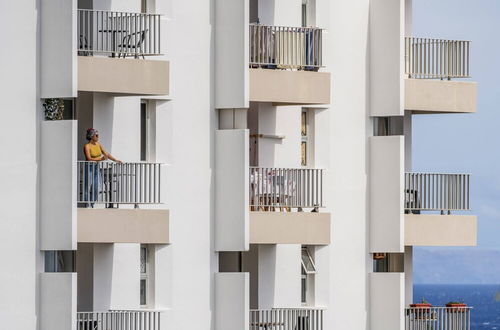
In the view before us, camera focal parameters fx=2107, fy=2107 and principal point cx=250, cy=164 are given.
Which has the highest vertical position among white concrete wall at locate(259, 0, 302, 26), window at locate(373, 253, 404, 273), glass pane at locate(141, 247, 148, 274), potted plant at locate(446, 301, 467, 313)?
white concrete wall at locate(259, 0, 302, 26)

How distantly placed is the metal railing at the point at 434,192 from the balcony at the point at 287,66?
4.07 m

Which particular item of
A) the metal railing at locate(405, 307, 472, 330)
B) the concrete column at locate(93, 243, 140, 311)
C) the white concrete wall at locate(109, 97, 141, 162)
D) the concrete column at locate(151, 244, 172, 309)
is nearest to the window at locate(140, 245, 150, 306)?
the concrete column at locate(151, 244, 172, 309)

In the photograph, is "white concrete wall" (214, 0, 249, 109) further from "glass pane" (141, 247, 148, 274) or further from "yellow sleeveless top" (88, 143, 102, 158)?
"yellow sleeveless top" (88, 143, 102, 158)

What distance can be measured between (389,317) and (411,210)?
2.90 meters

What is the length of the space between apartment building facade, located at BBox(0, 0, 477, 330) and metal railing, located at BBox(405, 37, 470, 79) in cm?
5

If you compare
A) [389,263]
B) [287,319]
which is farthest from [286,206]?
[389,263]

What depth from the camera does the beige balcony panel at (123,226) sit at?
44594mm

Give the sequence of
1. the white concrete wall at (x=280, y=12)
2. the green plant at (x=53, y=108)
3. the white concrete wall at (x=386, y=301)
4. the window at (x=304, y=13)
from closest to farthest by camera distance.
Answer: the green plant at (x=53, y=108) < the white concrete wall at (x=280, y=12) < the window at (x=304, y=13) < the white concrete wall at (x=386, y=301)

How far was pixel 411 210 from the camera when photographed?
52969 millimetres

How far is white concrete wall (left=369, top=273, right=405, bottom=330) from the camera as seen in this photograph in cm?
5181

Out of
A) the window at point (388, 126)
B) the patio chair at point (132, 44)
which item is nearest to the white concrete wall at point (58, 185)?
the patio chair at point (132, 44)

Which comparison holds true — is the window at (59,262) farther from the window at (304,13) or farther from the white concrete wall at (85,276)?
the window at (304,13)

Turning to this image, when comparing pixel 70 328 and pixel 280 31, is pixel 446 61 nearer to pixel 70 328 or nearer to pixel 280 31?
pixel 280 31

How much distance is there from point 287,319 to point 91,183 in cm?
745
